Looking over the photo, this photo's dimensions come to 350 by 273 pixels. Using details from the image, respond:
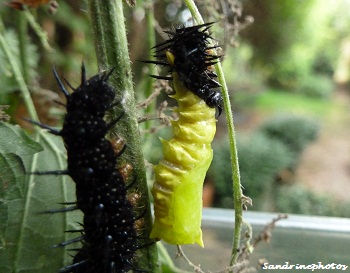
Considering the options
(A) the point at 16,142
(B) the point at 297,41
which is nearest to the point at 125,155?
(A) the point at 16,142

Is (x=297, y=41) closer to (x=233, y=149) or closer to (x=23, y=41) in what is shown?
(x=23, y=41)

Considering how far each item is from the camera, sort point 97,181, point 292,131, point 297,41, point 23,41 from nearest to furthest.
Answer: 1. point 97,181
2. point 23,41
3. point 292,131
4. point 297,41

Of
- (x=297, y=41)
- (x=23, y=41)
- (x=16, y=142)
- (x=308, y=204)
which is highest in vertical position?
(x=297, y=41)

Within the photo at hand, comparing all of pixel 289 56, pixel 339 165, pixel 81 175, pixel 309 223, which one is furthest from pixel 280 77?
pixel 81 175

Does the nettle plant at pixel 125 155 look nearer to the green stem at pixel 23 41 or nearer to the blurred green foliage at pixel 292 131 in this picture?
the green stem at pixel 23 41

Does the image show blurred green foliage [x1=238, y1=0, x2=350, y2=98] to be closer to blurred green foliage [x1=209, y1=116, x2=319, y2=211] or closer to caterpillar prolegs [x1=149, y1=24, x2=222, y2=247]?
blurred green foliage [x1=209, y1=116, x2=319, y2=211]

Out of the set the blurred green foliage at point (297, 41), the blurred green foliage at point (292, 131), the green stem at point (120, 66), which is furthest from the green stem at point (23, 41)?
the blurred green foliage at point (297, 41)

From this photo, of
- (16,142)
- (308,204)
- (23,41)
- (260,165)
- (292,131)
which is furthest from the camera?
(292,131)
